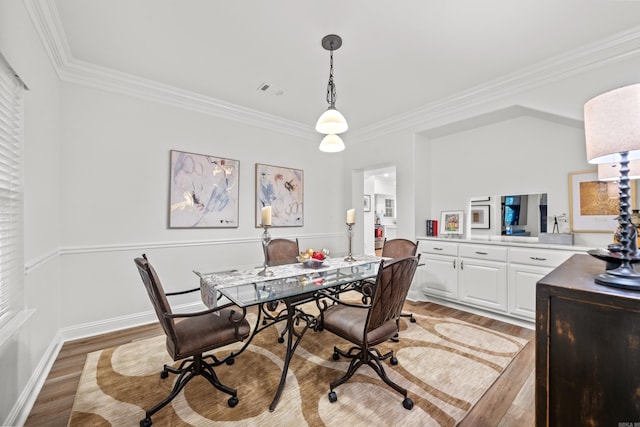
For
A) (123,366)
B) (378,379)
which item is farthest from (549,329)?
(123,366)

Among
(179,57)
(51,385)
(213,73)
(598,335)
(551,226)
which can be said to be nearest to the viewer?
(598,335)

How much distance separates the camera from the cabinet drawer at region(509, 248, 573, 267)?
2.78 m

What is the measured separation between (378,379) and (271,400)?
801mm

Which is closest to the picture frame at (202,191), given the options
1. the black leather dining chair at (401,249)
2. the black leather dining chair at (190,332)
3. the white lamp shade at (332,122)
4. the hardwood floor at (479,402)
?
the hardwood floor at (479,402)

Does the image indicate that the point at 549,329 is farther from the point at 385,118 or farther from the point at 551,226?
the point at 385,118

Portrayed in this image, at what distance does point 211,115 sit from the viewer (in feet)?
11.8

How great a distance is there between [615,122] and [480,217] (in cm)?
321

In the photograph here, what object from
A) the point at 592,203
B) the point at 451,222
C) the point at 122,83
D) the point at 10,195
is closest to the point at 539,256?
the point at 592,203

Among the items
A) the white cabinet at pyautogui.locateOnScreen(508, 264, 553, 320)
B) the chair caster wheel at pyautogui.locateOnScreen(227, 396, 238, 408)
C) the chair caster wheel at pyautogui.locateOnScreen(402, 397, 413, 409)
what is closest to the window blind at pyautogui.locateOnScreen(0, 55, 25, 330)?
the chair caster wheel at pyautogui.locateOnScreen(227, 396, 238, 408)

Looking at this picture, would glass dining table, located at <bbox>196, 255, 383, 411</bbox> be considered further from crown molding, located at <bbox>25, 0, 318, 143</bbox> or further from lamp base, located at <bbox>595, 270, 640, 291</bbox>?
crown molding, located at <bbox>25, 0, 318, 143</bbox>

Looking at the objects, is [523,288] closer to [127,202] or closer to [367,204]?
[127,202]

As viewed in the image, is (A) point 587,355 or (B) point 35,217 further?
(B) point 35,217

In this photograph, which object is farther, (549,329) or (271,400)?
(271,400)

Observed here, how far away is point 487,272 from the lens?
3.29 metres
